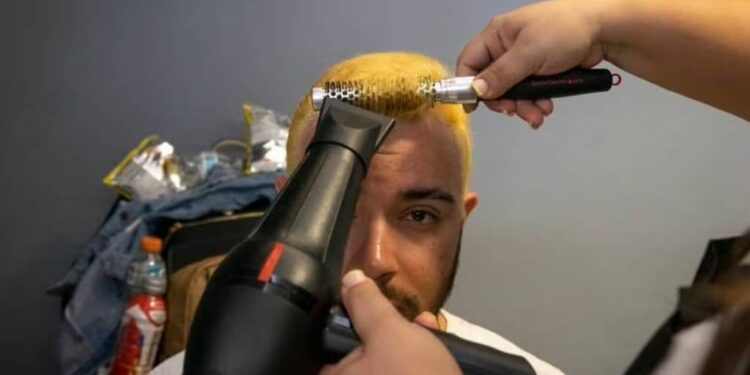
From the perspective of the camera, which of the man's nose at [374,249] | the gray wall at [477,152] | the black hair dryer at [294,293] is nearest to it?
the black hair dryer at [294,293]

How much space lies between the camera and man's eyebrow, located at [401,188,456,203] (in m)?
1.08

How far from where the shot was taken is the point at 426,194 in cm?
109

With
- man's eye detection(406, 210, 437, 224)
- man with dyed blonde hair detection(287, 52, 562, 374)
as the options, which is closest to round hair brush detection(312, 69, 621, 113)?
man with dyed blonde hair detection(287, 52, 562, 374)

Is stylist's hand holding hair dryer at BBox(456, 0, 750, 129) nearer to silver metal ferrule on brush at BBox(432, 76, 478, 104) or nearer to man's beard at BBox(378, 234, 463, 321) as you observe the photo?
silver metal ferrule on brush at BBox(432, 76, 478, 104)

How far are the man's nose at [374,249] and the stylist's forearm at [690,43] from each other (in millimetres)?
403

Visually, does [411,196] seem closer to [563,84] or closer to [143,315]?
[563,84]

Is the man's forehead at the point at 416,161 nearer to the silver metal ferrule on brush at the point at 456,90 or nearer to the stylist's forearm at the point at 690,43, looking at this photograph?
the silver metal ferrule on brush at the point at 456,90

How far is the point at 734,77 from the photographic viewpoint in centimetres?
78

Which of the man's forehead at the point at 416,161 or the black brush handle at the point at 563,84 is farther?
the man's forehead at the point at 416,161

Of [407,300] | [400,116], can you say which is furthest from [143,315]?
[400,116]

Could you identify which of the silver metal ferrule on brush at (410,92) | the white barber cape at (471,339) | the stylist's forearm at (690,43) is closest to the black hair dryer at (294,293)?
the silver metal ferrule on brush at (410,92)

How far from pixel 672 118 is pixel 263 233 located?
159 centimetres

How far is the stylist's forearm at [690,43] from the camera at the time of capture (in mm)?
769

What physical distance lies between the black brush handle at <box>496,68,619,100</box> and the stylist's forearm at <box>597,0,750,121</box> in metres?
0.05
